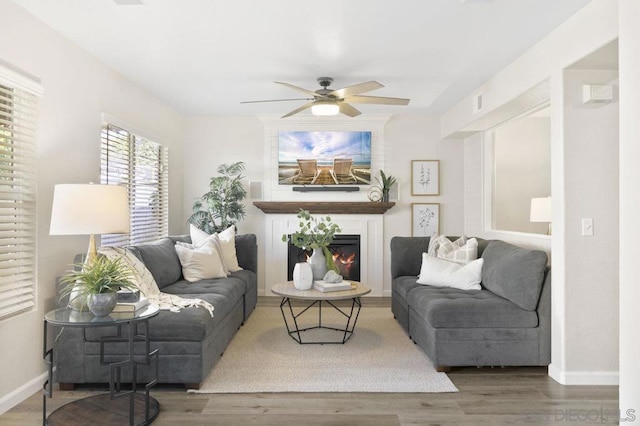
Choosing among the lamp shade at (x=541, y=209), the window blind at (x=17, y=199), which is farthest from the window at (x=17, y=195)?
the lamp shade at (x=541, y=209)

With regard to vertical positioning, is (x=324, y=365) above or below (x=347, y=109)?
below

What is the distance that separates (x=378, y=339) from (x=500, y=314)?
1.24 meters

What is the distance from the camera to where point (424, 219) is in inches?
249

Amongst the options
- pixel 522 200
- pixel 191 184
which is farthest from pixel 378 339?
pixel 191 184

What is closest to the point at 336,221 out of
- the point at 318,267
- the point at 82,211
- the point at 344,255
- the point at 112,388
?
the point at 344,255

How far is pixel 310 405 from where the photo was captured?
2803 millimetres

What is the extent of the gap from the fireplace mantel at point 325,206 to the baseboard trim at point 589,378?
332 cm

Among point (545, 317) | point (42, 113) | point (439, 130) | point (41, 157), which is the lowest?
point (545, 317)

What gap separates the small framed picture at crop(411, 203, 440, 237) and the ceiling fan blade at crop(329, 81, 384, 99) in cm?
263

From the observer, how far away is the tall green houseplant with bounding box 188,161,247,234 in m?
5.82

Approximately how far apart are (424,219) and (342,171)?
131cm

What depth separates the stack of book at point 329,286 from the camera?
13.1 feet

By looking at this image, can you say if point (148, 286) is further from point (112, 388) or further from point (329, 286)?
point (329, 286)
